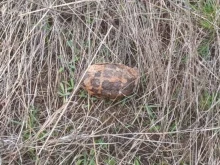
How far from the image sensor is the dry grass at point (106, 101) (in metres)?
1.59

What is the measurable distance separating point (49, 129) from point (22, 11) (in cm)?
51

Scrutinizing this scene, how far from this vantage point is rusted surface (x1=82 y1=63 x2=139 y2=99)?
1621 millimetres

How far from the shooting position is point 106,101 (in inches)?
65.6

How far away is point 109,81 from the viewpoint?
1620 millimetres

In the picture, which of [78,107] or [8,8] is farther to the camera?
[8,8]

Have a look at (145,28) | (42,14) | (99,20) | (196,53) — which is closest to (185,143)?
(196,53)

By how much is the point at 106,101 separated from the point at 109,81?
0.30 feet

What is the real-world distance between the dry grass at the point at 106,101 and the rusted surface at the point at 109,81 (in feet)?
0.16

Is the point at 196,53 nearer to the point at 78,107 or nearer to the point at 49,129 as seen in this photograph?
the point at 78,107

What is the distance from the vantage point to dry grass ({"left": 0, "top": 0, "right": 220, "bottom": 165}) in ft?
5.23

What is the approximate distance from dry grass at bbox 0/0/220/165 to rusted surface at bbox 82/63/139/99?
5 cm

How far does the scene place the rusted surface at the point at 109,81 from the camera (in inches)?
63.8

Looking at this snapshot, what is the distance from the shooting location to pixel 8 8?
1778 mm

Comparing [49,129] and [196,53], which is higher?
[196,53]
